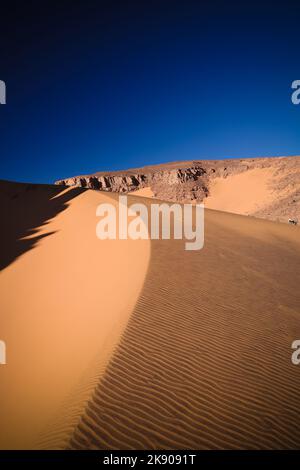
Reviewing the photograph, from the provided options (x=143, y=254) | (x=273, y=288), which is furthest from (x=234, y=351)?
(x=143, y=254)

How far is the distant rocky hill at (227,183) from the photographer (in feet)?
148

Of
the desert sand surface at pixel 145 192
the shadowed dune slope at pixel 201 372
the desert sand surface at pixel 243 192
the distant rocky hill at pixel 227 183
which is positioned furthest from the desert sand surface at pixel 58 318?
the desert sand surface at pixel 145 192

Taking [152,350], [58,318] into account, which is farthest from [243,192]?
[152,350]

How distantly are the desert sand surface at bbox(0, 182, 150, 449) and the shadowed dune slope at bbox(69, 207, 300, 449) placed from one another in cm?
40

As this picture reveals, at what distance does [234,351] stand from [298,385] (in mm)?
1059

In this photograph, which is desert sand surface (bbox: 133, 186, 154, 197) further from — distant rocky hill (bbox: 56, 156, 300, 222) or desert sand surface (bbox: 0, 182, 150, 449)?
desert sand surface (bbox: 0, 182, 150, 449)

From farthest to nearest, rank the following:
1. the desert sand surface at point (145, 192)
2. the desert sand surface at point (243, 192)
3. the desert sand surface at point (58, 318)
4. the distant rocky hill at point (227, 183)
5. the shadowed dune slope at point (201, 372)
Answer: the desert sand surface at point (145, 192) → the desert sand surface at point (243, 192) → the distant rocky hill at point (227, 183) → the desert sand surface at point (58, 318) → the shadowed dune slope at point (201, 372)

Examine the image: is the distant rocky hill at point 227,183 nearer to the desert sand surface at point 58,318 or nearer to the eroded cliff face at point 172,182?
the eroded cliff face at point 172,182

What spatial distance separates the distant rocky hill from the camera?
4516 cm

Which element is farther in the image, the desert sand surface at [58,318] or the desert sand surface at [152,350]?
the desert sand surface at [58,318]

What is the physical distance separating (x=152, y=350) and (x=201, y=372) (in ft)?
2.81

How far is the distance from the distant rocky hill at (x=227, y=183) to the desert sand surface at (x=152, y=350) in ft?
121

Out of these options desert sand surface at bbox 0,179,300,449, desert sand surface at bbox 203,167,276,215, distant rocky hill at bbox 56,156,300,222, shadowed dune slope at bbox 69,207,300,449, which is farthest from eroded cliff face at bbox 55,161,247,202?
shadowed dune slope at bbox 69,207,300,449
